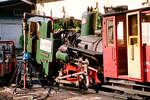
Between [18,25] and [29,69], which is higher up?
[18,25]

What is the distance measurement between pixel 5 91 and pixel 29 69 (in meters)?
1.30

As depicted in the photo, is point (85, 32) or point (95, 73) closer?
point (95, 73)

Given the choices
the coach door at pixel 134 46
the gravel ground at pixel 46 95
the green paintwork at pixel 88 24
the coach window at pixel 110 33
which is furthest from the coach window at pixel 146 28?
the green paintwork at pixel 88 24

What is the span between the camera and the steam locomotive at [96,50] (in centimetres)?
668

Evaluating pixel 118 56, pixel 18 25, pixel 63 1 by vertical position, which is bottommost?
pixel 118 56

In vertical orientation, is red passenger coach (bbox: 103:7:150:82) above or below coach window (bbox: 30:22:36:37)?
below

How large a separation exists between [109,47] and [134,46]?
0.92 m

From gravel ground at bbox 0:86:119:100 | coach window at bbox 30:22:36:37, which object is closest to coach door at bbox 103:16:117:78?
gravel ground at bbox 0:86:119:100

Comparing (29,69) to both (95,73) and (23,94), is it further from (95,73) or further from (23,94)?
(95,73)

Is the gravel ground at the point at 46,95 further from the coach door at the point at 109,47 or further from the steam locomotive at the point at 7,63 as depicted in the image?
the coach door at the point at 109,47

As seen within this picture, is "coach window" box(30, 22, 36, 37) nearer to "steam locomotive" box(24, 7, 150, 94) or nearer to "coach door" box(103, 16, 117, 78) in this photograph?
"steam locomotive" box(24, 7, 150, 94)

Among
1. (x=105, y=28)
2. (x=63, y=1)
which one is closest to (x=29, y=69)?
(x=105, y=28)

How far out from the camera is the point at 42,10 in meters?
22.8

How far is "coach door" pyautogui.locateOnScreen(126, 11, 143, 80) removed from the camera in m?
6.63
